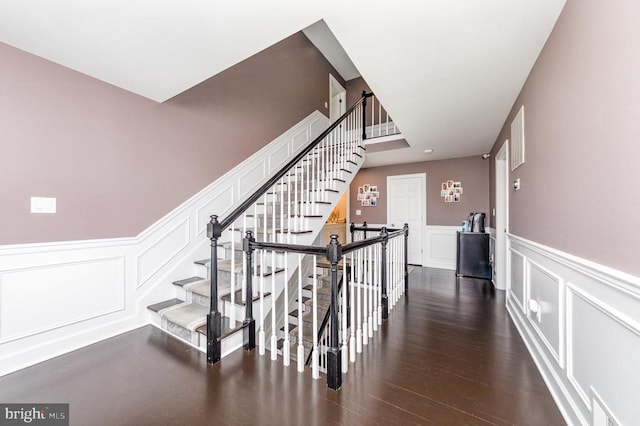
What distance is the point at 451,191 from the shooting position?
559 centimetres

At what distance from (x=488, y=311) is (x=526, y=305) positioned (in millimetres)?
774

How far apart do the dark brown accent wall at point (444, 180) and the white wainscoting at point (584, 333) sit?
132 inches

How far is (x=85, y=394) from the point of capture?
167 cm

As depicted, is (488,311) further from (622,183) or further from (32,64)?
(32,64)

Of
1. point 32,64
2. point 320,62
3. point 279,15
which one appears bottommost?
point 32,64

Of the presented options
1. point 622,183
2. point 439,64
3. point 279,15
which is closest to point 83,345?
point 279,15

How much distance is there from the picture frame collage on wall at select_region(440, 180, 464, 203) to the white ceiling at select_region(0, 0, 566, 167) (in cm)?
301

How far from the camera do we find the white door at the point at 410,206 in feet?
19.4

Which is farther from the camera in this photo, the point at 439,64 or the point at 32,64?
the point at 439,64

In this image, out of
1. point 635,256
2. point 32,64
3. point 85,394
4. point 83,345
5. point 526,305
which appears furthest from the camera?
point 526,305

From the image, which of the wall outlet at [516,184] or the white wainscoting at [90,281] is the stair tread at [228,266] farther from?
the wall outlet at [516,184]

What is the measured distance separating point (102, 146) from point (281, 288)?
2.07 m

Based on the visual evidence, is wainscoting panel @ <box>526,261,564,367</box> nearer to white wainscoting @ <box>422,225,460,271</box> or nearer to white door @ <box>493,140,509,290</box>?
white door @ <box>493,140,509,290</box>

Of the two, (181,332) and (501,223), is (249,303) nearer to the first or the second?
(181,332)
